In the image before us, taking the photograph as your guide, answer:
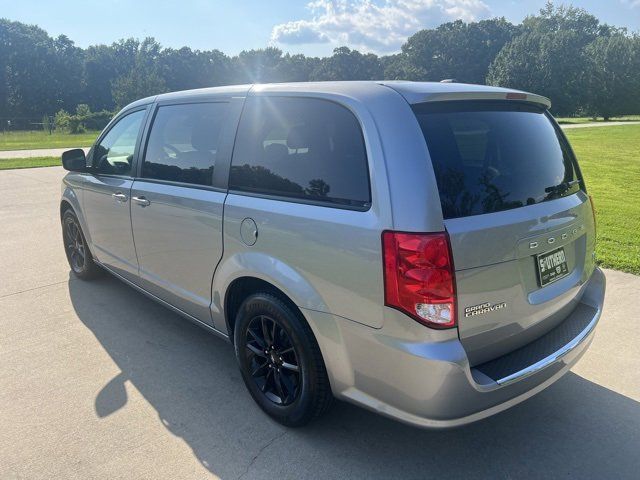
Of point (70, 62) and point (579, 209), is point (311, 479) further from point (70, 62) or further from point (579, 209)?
point (70, 62)

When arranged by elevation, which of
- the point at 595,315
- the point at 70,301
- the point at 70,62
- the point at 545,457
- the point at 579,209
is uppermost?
the point at 70,62

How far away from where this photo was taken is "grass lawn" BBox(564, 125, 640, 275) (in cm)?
550

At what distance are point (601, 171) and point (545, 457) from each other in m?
12.0

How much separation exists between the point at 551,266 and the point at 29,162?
57.6ft

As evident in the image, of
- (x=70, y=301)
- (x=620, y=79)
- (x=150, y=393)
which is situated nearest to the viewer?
(x=150, y=393)

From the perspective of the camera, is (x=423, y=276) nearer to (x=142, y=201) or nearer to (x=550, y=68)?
(x=142, y=201)

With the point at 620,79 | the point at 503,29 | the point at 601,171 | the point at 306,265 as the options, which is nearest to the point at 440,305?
the point at 306,265

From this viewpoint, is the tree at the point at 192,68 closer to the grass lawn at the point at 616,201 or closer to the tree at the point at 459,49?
the tree at the point at 459,49

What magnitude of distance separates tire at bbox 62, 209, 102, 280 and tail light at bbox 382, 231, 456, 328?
371 cm

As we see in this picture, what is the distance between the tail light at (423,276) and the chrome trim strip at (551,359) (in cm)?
41

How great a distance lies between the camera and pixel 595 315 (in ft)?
8.98

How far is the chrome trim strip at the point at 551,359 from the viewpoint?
2.17m

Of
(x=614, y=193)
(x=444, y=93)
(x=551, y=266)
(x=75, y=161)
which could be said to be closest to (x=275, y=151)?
(x=444, y=93)

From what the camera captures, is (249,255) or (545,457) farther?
(249,255)
